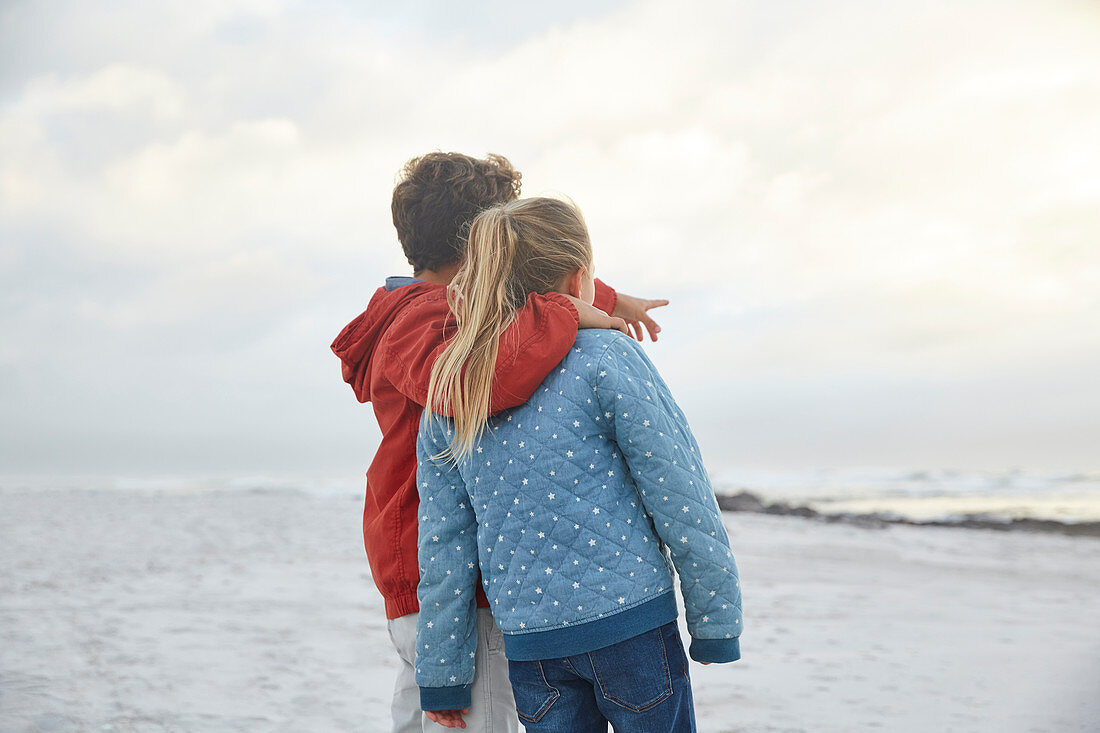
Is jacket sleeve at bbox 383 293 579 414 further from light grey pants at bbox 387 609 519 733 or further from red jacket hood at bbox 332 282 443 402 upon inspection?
light grey pants at bbox 387 609 519 733

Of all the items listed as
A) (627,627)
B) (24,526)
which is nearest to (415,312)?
(627,627)

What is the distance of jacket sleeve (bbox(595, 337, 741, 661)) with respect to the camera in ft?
4.65

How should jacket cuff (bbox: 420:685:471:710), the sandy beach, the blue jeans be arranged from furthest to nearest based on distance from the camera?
1. the sandy beach
2. jacket cuff (bbox: 420:685:471:710)
3. the blue jeans

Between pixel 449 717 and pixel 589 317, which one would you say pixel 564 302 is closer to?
pixel 589 317

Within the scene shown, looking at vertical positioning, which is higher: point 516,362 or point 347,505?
point 516,362

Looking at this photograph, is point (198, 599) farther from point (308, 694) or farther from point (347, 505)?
point (347, 505)

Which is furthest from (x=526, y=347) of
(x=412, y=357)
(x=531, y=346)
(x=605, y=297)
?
(x=605, y=297)

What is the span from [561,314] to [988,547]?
8800 mm

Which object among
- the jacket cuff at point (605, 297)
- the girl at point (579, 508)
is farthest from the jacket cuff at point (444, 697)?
the jacket cuff at point (605, 297)

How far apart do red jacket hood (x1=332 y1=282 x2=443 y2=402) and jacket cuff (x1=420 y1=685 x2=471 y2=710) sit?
65 cm

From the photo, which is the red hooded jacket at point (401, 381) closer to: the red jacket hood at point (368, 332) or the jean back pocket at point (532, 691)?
the red jacket hood at point (368, 332)

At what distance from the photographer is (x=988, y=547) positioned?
860cm

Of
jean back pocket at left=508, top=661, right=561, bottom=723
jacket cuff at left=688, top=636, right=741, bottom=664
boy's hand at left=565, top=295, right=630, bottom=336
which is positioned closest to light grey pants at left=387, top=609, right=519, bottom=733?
jean back pocket at left=508, top=661, right=561, bottom=723

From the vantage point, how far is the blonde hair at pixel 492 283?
4.81 ft
